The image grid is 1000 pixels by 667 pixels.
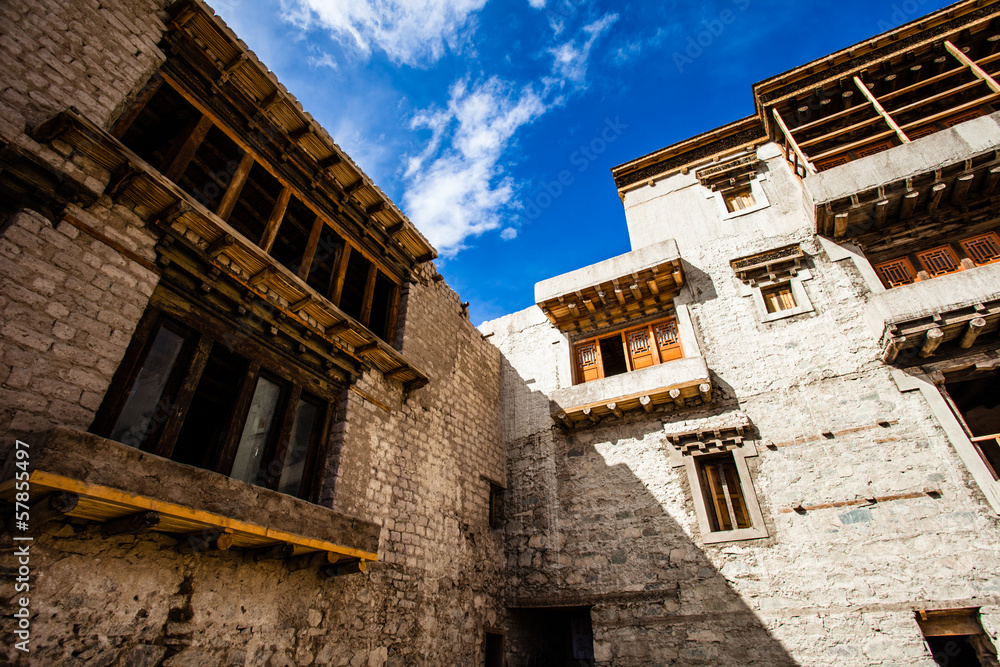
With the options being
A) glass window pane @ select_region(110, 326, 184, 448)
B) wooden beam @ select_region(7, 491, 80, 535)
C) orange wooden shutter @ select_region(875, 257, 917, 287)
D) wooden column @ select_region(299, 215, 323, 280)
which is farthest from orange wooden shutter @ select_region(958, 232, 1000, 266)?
wooden beam @ select_region(7, 491, 80, 535)

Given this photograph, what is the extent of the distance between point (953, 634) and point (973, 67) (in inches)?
424

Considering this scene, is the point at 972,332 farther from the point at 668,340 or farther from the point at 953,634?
the point at 668,340

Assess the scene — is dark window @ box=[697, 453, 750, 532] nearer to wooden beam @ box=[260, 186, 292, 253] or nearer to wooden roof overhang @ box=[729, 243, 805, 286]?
wooden roof overhang @ box=[729, 243, 805, 286]

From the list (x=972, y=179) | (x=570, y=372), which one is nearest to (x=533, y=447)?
(x=570, y=372)

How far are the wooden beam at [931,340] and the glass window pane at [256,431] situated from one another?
33.4 feet

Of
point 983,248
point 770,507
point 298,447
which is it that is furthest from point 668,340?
point 298,447

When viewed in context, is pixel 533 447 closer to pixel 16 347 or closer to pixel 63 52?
pixel 16 347

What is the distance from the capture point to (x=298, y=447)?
6777 mm

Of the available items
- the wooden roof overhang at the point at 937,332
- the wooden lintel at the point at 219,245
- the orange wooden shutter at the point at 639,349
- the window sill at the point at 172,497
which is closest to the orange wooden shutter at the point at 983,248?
the wooden roof overhang at the point at 937,332

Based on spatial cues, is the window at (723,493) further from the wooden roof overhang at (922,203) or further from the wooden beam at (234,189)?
the wooden beam at (234,189)

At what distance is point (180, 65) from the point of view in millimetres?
6605

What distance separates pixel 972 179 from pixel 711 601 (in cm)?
873

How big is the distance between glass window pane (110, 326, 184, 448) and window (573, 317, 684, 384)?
8.27 meters

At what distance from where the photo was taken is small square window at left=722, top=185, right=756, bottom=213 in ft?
39.9
